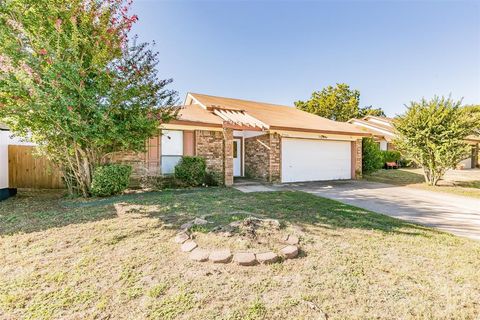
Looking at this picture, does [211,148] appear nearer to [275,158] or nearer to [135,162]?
[275,158]

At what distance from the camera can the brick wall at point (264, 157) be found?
38.5 ft

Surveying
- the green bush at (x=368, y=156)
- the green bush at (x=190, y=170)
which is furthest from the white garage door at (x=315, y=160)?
the green bush at (x=190, y=170)

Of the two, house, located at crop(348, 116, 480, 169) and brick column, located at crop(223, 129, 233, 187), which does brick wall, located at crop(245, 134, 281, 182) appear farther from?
house, located at crop(348, 116, 480, 169)

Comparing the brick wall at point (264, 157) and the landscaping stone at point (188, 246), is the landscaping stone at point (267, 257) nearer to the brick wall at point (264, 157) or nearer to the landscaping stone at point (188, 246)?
the landscaping stone at point (188, 246)

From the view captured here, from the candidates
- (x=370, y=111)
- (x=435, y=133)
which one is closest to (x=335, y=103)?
(x=370, y=111)

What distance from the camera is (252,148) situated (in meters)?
13.4

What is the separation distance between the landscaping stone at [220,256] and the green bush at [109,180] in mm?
5901

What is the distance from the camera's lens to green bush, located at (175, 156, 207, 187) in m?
10.2

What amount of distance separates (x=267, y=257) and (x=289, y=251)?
0.43 m

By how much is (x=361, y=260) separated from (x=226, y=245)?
222cm

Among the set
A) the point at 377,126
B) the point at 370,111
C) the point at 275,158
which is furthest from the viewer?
the point at 370,111

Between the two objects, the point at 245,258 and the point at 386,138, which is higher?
the point at 386,138

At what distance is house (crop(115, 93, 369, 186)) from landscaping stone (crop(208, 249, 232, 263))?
6.60 m

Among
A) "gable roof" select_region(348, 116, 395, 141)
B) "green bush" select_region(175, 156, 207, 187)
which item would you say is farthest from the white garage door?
"gable roof" select_region(348, 116, 395, 141)
